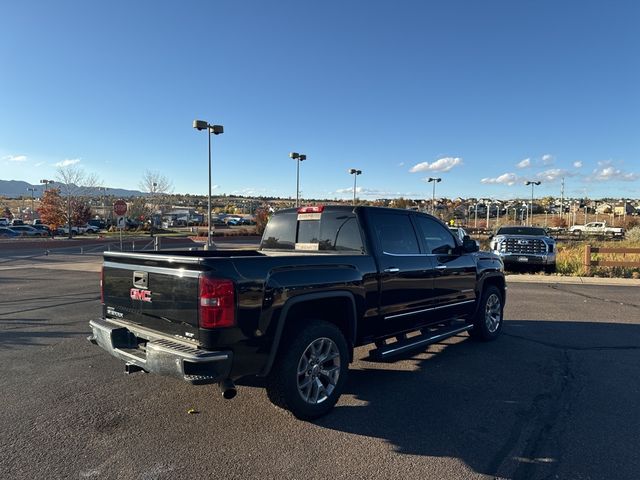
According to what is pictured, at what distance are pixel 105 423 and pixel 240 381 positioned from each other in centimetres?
120

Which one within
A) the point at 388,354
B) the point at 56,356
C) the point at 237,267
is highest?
the point at 237,267

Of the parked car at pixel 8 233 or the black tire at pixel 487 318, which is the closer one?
the black tire at pixel 487 318

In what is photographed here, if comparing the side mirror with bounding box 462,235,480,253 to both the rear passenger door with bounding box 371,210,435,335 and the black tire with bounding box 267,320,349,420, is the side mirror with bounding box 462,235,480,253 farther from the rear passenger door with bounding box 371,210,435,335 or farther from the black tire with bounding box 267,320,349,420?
the black tire with bounding box 267,320,349,420

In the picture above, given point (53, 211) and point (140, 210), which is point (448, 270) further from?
point (140, 210)

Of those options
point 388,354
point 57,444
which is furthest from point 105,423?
point 388,354

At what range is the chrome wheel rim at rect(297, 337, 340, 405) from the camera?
4211mm

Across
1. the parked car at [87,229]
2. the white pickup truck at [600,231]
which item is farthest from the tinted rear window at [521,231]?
the parked car at [87,229]

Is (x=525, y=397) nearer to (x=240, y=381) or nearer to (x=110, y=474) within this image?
(x=240, y=381)

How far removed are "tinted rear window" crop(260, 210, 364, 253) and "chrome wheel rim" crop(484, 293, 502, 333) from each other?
2.95 meters

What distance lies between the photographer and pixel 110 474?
3.31 metres

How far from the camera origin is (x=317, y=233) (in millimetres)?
5500

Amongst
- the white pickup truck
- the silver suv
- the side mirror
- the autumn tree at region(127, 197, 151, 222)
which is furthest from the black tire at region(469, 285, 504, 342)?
the autumn tree at region(127, 197, 151, 222)

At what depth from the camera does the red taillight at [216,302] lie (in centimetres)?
363

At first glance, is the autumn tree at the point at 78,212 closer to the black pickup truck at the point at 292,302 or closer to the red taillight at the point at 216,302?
the black pickup truck at the point at 292,302
